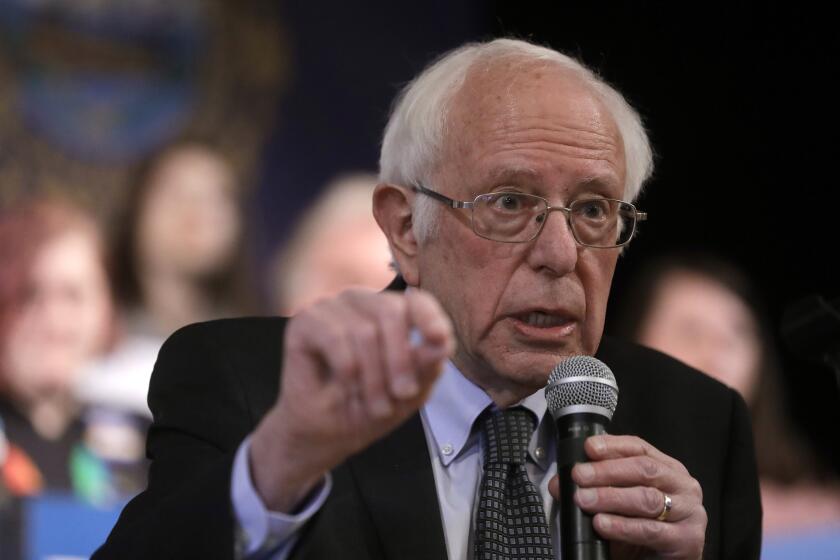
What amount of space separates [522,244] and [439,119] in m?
0.34

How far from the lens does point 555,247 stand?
6.99ft

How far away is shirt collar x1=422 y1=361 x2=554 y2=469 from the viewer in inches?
84.7

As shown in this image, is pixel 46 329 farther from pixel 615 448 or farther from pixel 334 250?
pixel 615 448

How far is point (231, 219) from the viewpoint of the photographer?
4.15m

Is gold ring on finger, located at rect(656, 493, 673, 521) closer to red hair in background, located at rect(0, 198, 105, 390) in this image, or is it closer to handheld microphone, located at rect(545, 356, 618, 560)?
handheld microphone, located at rect(545, 356, 618, 560)

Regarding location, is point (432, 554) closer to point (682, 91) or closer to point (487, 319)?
point (487, 319)

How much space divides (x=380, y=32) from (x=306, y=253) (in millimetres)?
1014

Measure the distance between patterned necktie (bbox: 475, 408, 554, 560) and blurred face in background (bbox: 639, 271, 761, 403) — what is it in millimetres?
2914

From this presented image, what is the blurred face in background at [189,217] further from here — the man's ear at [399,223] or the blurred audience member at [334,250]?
the man's ear at [399,223]

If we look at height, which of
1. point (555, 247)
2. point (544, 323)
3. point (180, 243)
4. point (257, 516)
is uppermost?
point (180, 243)

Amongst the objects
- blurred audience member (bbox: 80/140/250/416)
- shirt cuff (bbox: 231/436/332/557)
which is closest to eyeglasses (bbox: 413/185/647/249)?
shirt cuff (bbox: 231/436/332/557)

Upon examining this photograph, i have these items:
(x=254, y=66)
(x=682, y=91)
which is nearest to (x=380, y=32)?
(x=254, y=66)

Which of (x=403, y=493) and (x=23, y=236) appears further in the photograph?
(x=23, y=236)

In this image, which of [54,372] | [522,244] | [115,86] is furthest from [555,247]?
[115,86]
